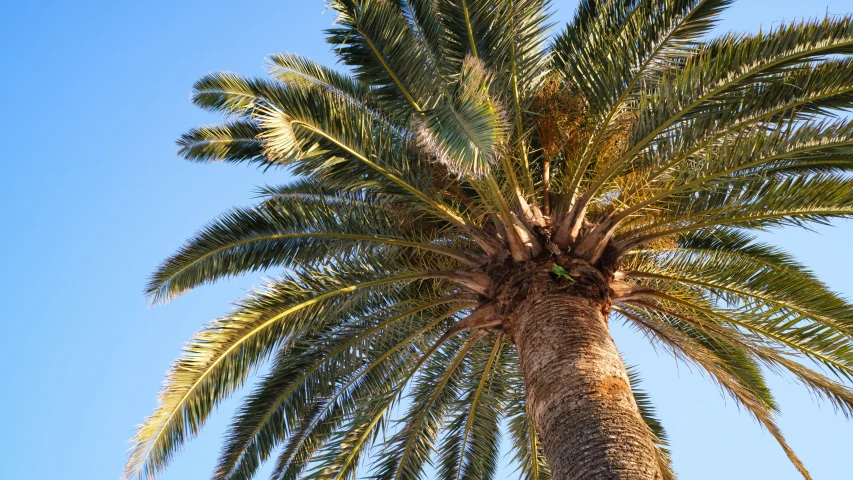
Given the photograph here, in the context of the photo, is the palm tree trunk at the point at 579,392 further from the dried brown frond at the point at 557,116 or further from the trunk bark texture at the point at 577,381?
the dried brown frond at the point at 557,116

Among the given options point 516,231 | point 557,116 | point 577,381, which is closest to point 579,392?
point 577,381

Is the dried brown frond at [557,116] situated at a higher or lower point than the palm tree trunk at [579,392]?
higher

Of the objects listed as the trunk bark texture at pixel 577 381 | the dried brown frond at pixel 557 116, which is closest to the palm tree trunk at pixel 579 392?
the trunk bark texture at pixel 577 381

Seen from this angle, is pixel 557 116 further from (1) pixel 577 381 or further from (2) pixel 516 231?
(1) pixel 577 381

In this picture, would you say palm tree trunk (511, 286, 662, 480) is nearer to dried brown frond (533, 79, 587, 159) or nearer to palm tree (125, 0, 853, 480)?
palm tree (125, 0, 853, 480)

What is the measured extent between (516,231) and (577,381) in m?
1.70

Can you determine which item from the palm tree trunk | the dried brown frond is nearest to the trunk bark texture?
the palm tree trunk

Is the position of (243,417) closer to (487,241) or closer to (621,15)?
(487,241)

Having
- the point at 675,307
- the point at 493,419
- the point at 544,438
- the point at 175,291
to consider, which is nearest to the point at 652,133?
the point at 675,307

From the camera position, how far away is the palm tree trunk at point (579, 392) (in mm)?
4883

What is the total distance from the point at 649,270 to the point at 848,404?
7.13 feet

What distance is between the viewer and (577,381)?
17.7ft

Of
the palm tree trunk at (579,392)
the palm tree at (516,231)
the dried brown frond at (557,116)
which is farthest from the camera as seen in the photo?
the dried brown frond at (557,116)

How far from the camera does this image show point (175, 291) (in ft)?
24.2
